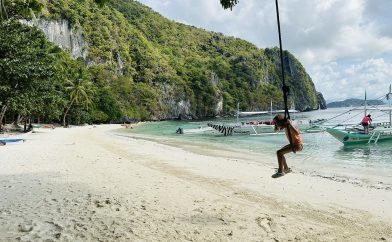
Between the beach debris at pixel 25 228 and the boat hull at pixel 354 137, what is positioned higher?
the beach debris at pixel 25 228

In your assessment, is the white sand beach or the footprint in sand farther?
the footprint in sand

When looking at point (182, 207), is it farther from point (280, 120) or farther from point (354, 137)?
point (354, 137)

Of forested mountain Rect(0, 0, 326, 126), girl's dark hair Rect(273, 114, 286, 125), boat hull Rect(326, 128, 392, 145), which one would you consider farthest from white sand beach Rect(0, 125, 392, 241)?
forested mountain Rect(0, 0, 326, 126)

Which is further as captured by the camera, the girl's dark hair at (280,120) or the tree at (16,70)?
the tree at (16,70)

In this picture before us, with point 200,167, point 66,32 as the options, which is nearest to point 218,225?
point 200,167

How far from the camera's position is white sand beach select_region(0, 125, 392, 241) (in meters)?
6.51

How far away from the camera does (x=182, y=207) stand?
8312 mm

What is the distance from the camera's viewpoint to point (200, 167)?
1612 cm

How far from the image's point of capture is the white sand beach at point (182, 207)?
651 centimetres

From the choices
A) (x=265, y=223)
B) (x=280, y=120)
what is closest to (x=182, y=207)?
(x=265, y=223)

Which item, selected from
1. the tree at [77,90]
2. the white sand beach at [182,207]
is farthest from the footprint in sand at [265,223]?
the tree at [77,90]

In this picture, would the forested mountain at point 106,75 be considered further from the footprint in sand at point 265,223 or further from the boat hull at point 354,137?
the boat hull at point 354,137

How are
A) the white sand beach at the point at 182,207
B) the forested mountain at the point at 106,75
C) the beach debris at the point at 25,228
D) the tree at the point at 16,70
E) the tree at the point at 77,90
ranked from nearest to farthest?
1. the beach debris at the point at 25,228
2. the white sand beach at the point at 182,207
3. the tree at the point at 16,70
4. the forested mountain at the point at 106,75
5. the tree at the point at 77,90

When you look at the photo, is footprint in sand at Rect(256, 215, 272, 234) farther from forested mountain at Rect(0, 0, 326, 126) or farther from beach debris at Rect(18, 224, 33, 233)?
forested mountain at Rect(0, 0, 326, 126)
